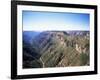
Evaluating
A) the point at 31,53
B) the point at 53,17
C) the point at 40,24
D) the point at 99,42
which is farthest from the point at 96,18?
the point at 31,53

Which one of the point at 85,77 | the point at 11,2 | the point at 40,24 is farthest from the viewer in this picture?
the point at 85,77

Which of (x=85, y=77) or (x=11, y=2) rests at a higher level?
(x=11, y=2)

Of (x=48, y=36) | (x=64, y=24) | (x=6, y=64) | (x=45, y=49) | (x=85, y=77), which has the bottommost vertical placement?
(x=85, y=77)

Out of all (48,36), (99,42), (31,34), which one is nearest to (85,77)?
(99,42)

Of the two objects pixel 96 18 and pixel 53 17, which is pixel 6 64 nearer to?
pixel 53 17

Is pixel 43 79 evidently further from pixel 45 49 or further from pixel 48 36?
pixel 48 36

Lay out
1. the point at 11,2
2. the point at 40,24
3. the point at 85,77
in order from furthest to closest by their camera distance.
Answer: the point at 85,77 < the point at 40,24 < the point at 11,2

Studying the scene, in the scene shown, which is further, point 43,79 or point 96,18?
point 96,18
